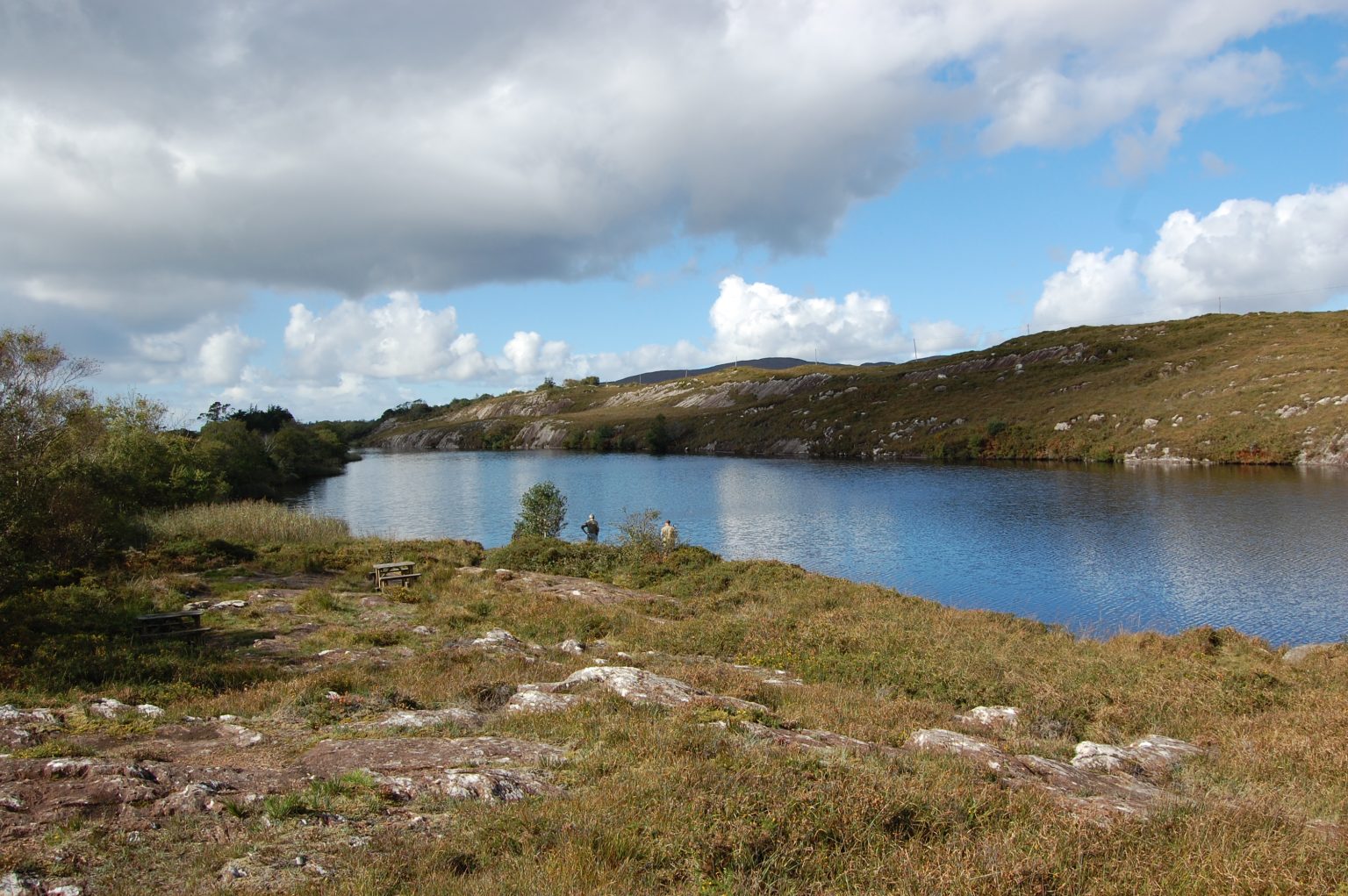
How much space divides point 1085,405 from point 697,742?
359ft

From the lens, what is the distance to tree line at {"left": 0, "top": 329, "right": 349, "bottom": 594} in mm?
18031

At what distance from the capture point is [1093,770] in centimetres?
1054

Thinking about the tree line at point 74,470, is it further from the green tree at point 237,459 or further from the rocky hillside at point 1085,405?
the rocky hillside at point 1085,405

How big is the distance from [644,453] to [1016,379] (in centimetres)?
6965

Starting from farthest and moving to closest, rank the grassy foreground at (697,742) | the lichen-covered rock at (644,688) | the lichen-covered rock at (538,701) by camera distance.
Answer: the lichen-covered rock at (644,688) < the lichen-covered rock at (538,701) < the grassy foreground at (697,742)

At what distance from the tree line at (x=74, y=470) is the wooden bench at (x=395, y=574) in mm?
8930

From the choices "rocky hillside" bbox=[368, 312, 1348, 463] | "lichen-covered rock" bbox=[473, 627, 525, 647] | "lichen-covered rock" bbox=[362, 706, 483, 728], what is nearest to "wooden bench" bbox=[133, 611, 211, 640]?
"lichen-covered rock" bbox=[473, 627, 525, 647]

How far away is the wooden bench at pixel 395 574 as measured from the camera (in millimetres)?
26375

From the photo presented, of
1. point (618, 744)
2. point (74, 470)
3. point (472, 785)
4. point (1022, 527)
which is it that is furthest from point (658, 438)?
point (472, 785)

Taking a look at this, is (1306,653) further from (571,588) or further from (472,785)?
(472,785)

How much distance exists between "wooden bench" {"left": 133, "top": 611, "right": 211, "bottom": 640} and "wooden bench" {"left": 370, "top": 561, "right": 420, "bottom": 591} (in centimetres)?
815

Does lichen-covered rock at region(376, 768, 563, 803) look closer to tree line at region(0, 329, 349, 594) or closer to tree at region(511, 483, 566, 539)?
tree line at region(0, 329, 349, 594)

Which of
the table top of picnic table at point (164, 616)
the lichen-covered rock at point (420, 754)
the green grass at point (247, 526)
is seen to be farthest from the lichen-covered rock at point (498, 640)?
the green grass at point (247, 526)

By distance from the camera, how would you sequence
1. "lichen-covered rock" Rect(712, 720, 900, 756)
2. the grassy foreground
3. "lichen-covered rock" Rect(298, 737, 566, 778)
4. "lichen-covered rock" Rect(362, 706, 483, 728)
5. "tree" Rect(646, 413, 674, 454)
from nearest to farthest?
the grassy foreground
"lichen-covered rock" Rect(298, 737, 566, 778)
"lichen-covered rock" Rect(712, 720, 900, 756)
"lichen-covered rock" Rect(362, 706, 483, 728)
"tree" Rect(646, 413, 674, 454)
